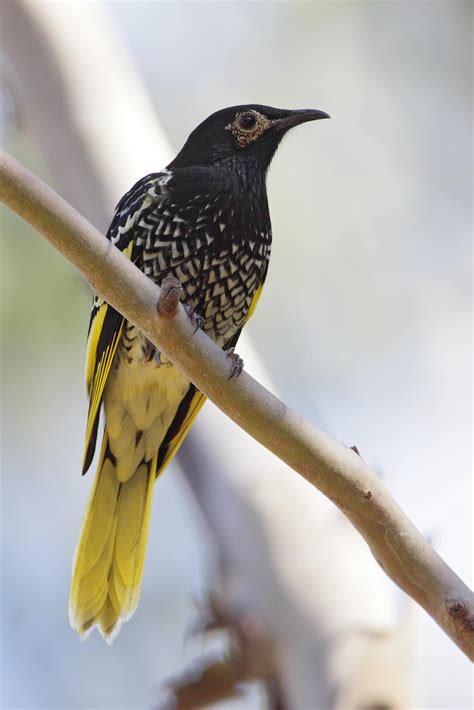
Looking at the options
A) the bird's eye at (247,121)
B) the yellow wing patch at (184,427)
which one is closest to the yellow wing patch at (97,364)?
the yellow wing patch at (184,427)

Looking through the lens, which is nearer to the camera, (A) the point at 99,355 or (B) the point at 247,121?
(A) the point at 99,355

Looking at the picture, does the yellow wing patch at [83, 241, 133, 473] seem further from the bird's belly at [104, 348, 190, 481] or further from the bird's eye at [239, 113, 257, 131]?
the bird's eye at [239, 113, 257, 131]

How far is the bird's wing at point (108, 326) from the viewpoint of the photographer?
3.79 meters

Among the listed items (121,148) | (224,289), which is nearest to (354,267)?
(121,148)

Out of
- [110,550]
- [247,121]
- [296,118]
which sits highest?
[247,121]

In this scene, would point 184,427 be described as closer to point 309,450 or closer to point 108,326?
point 108,326

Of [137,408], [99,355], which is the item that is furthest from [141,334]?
[137,408]

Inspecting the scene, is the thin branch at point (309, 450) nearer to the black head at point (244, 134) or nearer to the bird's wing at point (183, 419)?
the bird's wing at point (183, 419)

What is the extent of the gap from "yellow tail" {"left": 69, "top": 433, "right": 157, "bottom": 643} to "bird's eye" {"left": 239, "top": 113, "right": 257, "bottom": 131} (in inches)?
59.8

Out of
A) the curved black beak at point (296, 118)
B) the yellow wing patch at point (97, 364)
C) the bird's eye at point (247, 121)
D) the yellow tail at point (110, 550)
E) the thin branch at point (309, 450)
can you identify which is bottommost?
the thin branch at point (309, 450)

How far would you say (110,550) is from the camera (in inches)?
160

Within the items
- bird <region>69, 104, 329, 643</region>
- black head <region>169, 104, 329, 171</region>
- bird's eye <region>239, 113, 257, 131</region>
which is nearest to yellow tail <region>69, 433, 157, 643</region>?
bird <region>69, 104, 329, 643</region>

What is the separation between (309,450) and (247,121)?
199cm

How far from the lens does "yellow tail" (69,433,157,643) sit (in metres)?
3.90
